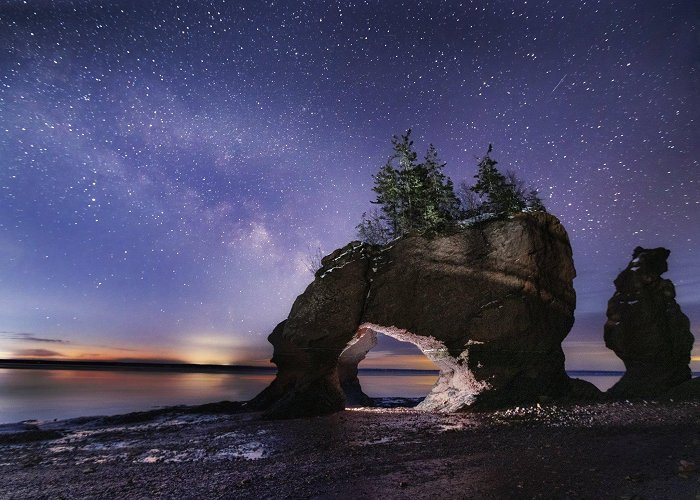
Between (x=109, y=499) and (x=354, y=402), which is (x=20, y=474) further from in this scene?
(x=354, y=402)

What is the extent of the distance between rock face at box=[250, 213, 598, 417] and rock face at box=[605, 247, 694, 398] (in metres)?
5.00

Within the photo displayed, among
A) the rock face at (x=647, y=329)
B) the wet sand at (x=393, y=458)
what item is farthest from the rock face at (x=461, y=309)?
the rock face at (x=647, y=329)

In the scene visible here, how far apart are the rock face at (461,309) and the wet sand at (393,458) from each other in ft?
6.89

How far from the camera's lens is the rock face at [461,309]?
1780 centimetres

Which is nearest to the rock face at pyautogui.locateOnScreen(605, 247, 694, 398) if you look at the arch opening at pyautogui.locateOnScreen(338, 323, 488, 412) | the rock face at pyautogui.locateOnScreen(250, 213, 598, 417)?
the rock face at pyautogui.locateOnScreen(250, 213, 598, 417)

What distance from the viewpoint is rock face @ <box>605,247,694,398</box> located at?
20391mm

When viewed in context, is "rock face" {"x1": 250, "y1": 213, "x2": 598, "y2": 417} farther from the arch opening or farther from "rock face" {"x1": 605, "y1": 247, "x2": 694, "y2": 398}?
"rock face" {"x1": 605, "y1": 247, "x2": 694, "y2": 398}

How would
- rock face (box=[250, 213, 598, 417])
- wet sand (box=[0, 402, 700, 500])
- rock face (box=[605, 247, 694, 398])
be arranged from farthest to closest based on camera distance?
rock face (box=[605, 247, 694, 398])
rock face (box=[250, 213, 598, 417])
wet sand (box=[0, 402, 700, 500])

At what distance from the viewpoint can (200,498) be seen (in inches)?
291

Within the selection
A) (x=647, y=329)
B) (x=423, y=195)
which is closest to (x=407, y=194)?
(x=423, y=195)

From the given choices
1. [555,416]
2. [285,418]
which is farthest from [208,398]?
[555,416]

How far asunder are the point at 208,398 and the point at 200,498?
39913mm

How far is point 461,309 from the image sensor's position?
61.3 feet

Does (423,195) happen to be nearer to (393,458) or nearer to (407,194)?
(407,194)
